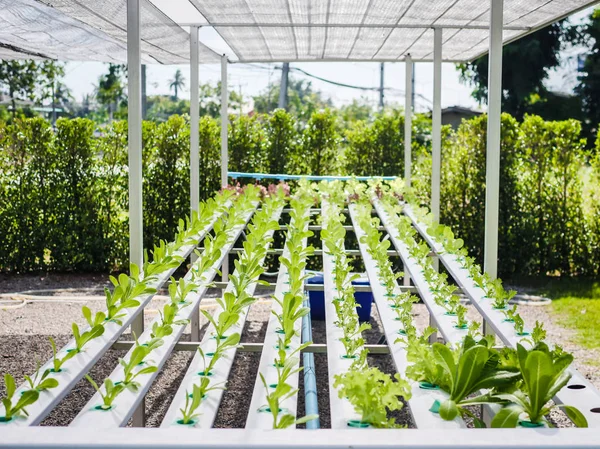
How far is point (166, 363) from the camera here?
17.5 ft

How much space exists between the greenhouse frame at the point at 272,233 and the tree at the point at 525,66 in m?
18.3

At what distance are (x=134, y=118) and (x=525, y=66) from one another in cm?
2275

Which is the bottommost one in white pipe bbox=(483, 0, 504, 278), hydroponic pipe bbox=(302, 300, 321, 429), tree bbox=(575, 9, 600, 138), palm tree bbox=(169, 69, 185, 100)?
hydroponic pipe bbox=(302, 300, 321, 429)

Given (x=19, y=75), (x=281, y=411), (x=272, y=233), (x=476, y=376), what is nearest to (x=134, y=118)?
(x=272, y=233)

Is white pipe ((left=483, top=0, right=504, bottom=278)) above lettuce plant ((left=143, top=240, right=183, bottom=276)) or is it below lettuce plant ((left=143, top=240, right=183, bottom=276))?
above

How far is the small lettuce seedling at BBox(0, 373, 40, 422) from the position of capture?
1.72 m

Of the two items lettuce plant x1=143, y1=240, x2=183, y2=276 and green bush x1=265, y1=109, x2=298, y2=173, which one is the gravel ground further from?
green bush x1=265, y1=109, x2=298, y2=173

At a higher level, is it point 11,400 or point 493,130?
point 493,130

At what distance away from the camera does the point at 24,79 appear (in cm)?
1711

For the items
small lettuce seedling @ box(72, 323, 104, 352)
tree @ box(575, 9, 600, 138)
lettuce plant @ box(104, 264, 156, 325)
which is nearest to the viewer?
small lettuce seedling @ box(72, 323, 104, 352)

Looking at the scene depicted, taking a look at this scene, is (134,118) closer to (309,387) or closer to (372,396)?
(309,387)

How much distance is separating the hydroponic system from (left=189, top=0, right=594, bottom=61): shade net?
1.47 metres

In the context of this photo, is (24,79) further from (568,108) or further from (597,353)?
(568,108)

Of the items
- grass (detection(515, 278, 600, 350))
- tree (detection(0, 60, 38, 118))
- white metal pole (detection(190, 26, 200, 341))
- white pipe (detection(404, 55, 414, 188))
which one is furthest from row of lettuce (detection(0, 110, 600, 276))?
tree (detection(0, 60, 38, 118))
